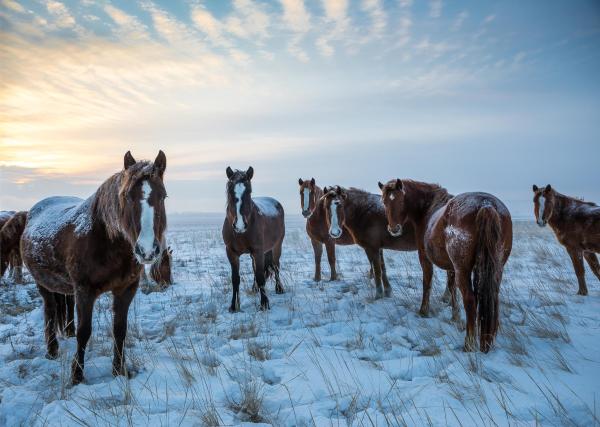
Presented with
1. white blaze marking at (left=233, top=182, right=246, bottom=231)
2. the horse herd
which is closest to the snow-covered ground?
the horse herd

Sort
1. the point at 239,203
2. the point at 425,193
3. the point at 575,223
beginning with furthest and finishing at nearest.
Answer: the point at 575,223 → the point at 425,193 → the point at 239,203

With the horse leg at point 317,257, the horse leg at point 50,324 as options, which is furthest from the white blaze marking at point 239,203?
the horse leg at point 317,257

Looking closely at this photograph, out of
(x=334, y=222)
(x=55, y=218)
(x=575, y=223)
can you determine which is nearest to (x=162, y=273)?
(x=55, y=218)

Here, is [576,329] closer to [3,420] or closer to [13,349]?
[3,420]

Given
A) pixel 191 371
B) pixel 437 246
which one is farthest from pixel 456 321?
pixel 191 371

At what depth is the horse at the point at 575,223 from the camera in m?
7.20

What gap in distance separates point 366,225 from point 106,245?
5502 millimetres

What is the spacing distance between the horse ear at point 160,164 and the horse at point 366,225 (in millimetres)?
4736

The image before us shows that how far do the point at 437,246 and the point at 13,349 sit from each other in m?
5.56

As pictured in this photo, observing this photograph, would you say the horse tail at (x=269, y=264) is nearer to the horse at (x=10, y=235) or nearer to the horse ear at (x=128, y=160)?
the horse at (x=10, y=235)

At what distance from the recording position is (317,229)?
9641mm

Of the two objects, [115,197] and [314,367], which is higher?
[115,197]

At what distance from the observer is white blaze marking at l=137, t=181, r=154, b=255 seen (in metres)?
2.86

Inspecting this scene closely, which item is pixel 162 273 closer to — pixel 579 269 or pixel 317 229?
pixel 317 229
